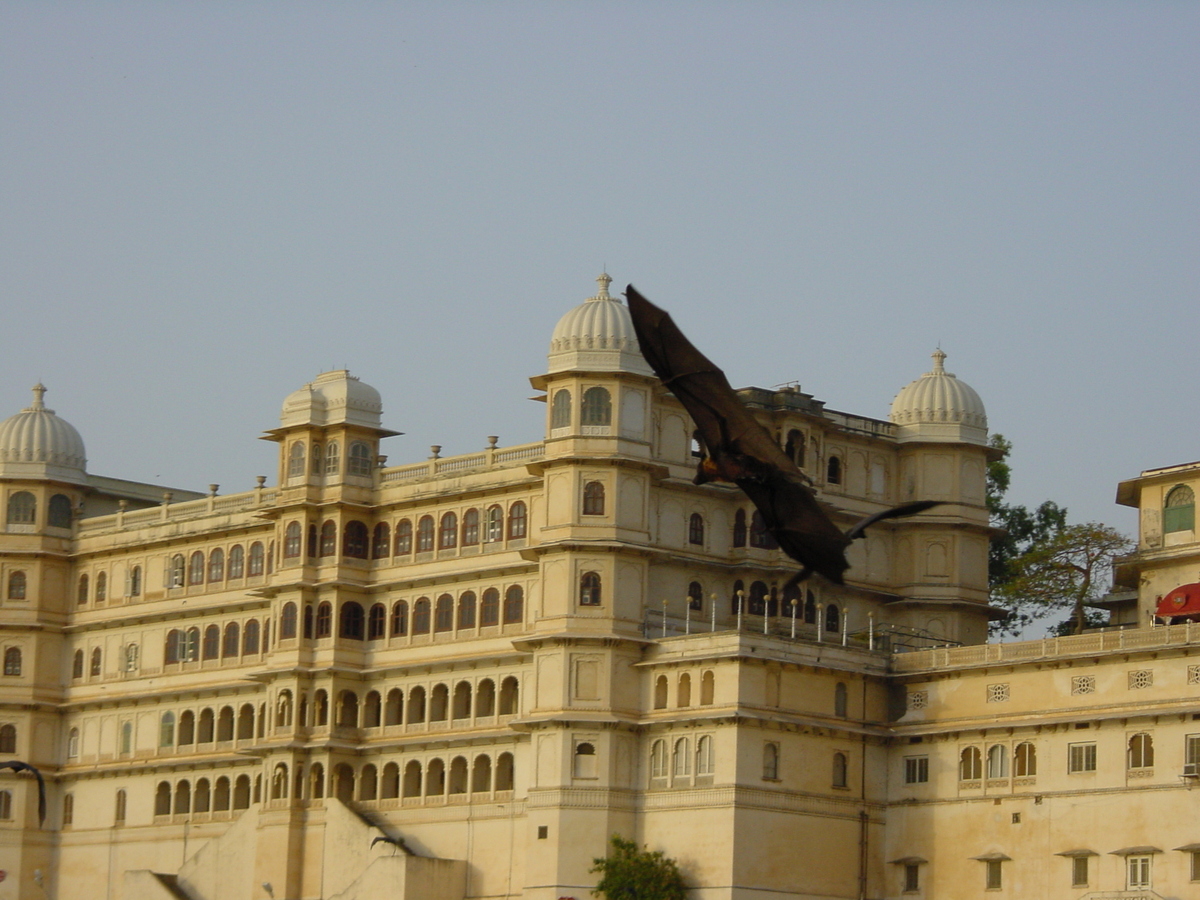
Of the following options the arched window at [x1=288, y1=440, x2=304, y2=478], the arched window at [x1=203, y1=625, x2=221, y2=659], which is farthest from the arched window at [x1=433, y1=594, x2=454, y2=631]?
the arched window at [x1=203, y1=625, x2=221, y2=659]

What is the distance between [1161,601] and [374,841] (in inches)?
996

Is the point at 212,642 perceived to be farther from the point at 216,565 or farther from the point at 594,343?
the point at 594,343

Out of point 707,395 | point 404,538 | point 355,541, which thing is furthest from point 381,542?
point 707,395

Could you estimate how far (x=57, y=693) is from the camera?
9375cm

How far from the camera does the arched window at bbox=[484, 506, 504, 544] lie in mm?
79000

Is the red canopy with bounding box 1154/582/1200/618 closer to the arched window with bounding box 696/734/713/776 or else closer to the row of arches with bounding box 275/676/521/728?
the arched window with bounding box 696/734/713/776

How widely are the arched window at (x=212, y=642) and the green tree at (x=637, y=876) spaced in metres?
22.3

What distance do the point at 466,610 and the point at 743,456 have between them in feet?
192

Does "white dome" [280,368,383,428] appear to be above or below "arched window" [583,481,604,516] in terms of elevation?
above

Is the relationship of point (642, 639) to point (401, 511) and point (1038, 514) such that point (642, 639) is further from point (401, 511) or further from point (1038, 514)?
point (1038, 514)

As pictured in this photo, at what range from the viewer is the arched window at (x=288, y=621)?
3263 inches

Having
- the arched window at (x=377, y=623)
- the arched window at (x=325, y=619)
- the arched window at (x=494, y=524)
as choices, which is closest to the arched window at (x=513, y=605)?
the arched window at (x=494, y=524)

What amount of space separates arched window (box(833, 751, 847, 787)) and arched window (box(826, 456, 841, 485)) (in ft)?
35.5

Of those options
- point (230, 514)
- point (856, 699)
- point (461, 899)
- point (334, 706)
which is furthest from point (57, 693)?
point (856, 699)
